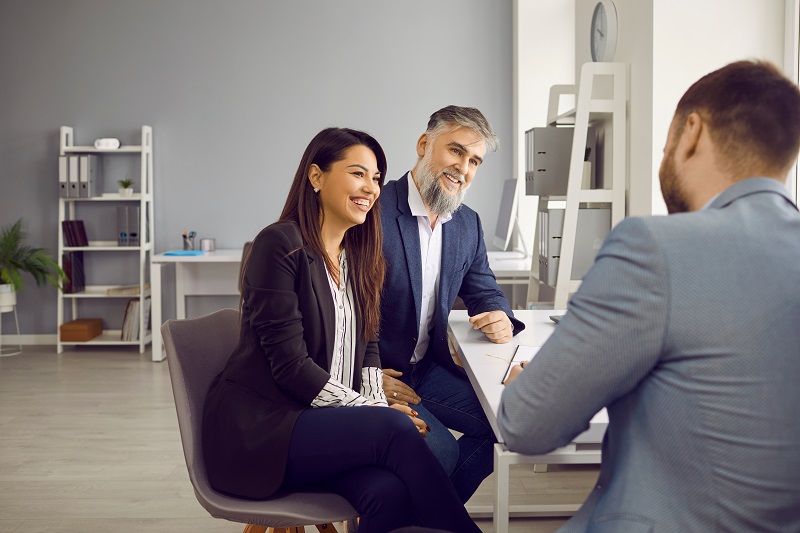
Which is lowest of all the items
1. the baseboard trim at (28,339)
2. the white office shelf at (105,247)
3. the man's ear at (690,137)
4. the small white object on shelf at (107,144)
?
the baseboard trim at (28,339)

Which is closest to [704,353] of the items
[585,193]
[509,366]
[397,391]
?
[509,366]

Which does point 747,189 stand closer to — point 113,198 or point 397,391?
point 397,391

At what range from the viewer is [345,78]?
5.97 meters

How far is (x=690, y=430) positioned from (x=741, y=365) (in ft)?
0.32

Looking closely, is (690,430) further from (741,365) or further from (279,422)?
(279,422)

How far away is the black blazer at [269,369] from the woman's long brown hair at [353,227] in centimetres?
7

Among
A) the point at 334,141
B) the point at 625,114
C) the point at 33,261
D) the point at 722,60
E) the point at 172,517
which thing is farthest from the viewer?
the point at 33,261

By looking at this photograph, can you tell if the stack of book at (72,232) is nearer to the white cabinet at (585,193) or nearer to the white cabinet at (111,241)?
the white cabinet at (111,241)

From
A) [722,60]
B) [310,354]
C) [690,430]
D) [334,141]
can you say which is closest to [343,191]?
[334,141]

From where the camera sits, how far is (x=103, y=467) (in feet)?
10.7

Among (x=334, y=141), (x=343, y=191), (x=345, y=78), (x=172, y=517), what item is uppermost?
(x=345, y=78)

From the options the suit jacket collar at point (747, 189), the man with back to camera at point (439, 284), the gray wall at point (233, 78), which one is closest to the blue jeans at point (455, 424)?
the man with back to camera at point (439, 284)

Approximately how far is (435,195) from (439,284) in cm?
28

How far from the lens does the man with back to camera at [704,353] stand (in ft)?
2.94
